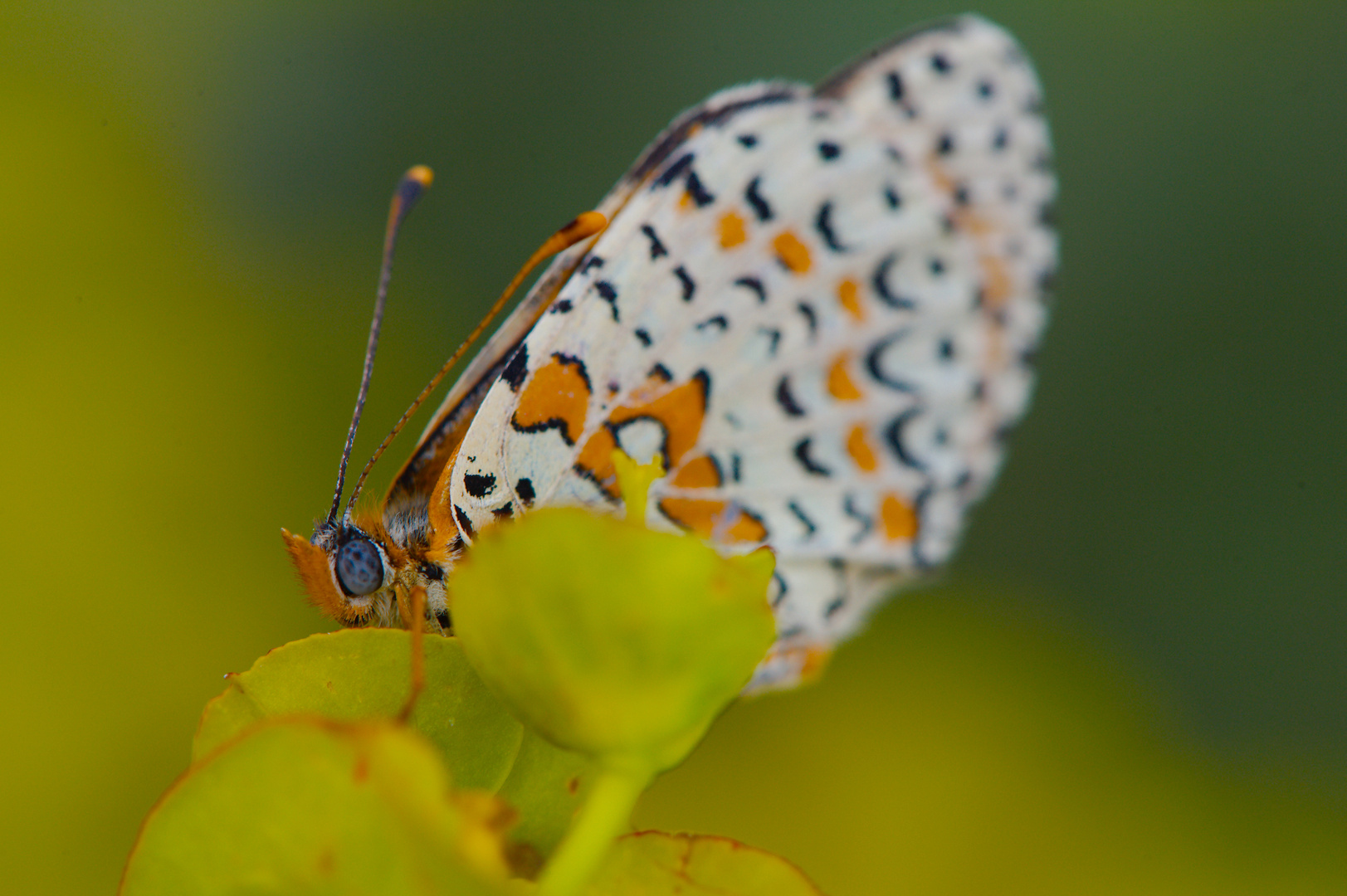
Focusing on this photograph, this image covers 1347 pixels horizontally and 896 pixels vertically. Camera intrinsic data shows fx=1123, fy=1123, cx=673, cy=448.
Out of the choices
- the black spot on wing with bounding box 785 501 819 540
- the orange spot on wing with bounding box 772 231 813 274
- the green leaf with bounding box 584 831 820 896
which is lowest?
the black spot on wing with bounding box 785 501 819 540

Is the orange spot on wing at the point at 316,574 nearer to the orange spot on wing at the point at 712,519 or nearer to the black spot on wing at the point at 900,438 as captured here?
the orange spot on wing at the point at 712,519

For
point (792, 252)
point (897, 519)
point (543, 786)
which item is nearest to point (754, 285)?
point (792, 252)

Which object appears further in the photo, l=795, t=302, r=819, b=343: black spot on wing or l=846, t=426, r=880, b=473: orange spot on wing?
l=846, t=426, r=880, b=473: orange spot on wing

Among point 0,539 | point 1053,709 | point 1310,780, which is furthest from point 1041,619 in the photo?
point 0,539

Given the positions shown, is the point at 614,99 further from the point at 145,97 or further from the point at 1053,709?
the point at 1053,709

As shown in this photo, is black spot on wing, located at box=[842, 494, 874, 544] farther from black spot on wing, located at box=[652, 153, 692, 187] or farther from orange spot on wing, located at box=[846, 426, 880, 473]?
black spot on wing, located at box=[652, 153, 692, 187]

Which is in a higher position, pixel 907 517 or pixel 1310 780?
pixel 907 517

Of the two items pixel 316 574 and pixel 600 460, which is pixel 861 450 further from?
pixel 316 574

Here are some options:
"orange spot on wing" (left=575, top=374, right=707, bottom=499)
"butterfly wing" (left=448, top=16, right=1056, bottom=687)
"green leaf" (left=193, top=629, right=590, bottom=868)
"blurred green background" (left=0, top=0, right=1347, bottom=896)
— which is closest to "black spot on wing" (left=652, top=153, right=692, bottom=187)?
"butterfly wing" (left=448, top=16, right=1056, bottom=687)
